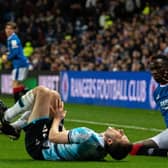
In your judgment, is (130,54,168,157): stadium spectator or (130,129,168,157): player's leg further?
(130,54,168,157): stadium spectator

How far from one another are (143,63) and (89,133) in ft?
45.4

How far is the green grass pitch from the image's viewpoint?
824 centimetres

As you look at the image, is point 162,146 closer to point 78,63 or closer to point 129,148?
point 129,148

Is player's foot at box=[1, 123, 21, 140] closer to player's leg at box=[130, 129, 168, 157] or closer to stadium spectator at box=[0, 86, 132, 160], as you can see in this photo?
stadium spectator at box=[0, 86, 132, 160]

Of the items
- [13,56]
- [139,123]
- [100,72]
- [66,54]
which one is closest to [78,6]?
[66,54]

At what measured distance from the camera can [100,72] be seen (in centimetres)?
2278

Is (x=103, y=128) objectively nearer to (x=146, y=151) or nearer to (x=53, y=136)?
(x=146, y=151)

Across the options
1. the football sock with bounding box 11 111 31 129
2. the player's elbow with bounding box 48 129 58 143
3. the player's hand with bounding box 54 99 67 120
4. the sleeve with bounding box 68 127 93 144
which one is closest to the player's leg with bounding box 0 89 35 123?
the football sock with bounding box 11 111 31 129

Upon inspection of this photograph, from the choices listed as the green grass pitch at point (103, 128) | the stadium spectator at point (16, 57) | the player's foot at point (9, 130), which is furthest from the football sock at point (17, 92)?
the player's foot at point (9, 130)

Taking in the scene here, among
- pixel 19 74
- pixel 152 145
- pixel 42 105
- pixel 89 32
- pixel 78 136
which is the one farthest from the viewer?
pixel 89 32

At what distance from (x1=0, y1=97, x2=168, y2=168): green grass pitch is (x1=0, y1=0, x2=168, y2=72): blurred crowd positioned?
238 cm

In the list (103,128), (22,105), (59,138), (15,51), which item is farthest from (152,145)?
(15,51)

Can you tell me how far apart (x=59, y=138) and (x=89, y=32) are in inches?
800

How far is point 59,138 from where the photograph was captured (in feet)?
26.1
